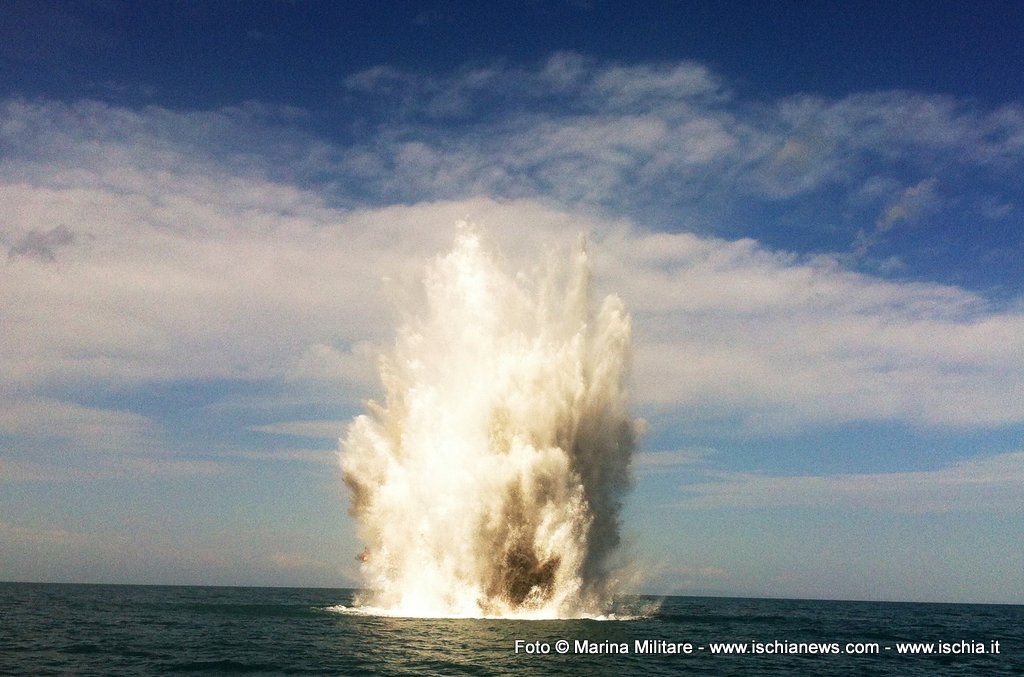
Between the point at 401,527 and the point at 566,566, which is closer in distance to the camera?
the point at 566,566

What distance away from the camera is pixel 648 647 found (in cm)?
4650

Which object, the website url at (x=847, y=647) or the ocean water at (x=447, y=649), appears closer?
the ocean water at (x=447, y=649)

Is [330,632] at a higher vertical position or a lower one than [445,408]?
lower

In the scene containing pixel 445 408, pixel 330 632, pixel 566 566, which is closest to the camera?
pixel 330 632

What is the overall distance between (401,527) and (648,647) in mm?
25318

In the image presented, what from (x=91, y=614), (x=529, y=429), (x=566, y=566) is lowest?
(x=91, y=614)

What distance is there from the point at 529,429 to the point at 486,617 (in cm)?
1516

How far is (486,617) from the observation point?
59688 mm

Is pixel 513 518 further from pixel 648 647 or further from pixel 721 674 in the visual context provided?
pixel 721 674

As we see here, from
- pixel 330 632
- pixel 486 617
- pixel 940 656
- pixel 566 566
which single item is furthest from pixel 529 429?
pixel 940 656

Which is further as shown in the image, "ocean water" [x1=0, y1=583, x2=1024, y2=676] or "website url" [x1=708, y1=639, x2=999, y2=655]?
"website url" [x1=708, y1=639, x2=999, y2=655]

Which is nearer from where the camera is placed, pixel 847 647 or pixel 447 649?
pixel 447 649

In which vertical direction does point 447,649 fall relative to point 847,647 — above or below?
above

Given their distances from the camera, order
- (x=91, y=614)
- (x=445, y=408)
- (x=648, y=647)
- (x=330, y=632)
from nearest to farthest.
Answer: (x=648, y=647)
(x=330, y=632)
(x=445, y=408)
(x=91, y=614)
